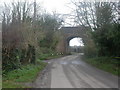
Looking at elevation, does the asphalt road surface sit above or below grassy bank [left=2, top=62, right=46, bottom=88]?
below

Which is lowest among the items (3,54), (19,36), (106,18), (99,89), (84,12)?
(99,89)

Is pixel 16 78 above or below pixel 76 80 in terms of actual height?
above

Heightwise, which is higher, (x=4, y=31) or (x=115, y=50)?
(x=4, y=31)

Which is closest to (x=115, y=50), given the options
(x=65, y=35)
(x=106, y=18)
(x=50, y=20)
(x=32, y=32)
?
(x=106, y=18)

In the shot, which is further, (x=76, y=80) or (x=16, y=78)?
(x=76, y=80)

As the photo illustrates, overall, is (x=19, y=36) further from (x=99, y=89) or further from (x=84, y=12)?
(x=84, y=12)

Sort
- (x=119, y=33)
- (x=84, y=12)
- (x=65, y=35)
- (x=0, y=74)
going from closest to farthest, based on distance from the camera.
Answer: (x=0, y=74) → (x=119, y=33) → (x=84, y=12) → (x=65, y=35)

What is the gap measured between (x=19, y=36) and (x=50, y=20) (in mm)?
26564

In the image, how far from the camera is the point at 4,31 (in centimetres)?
1122

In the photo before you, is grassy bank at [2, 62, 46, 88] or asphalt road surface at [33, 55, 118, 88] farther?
asphalt road surface at [33, 55, 118, 88]

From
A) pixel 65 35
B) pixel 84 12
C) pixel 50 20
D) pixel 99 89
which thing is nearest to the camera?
pixel 99 89

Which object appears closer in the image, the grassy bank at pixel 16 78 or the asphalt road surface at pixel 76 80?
the grassy bank at pixel 16 78

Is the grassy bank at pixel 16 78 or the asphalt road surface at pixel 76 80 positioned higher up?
the grassy bank at pixel 16 78

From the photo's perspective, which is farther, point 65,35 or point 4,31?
point 65,35
